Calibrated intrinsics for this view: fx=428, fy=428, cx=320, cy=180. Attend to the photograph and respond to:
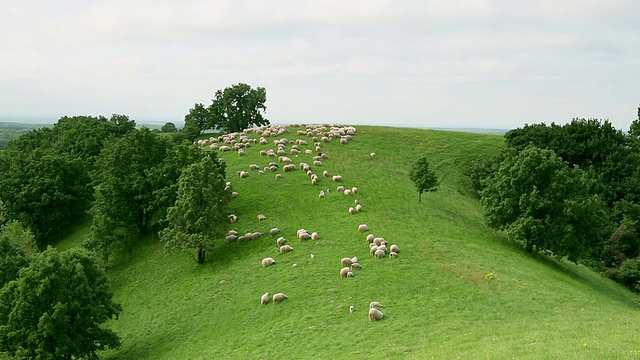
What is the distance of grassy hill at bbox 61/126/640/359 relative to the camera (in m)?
24.0

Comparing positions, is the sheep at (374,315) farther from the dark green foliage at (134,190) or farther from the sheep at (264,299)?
the dark green foliage at (134,190)

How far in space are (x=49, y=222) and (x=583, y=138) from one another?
84.6 metres

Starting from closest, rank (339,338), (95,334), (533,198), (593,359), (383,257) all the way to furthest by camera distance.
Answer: (593,359) < (339,338) < (95,334) < (383,257) < (533,198)

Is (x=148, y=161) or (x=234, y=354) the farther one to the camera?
(x=148, y=161)

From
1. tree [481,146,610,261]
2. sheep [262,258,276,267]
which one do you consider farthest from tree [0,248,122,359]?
tree [481,146,610,261]

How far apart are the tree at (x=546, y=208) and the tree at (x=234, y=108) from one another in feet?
229

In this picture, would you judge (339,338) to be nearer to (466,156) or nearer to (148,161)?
(148,161)

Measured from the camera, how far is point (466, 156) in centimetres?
8269

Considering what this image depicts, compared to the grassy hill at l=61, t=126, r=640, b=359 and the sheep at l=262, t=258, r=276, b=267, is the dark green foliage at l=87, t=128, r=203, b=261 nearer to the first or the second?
the grassy hill at l=61, t=126, r=640, b=359

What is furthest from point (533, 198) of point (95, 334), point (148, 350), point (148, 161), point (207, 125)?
point (207, 125)

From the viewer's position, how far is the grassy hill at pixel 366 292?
2402 cm

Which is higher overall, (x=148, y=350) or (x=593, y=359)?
(x=593, y=359)

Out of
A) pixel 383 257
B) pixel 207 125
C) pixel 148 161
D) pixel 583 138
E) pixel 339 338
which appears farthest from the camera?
pixel 207 125

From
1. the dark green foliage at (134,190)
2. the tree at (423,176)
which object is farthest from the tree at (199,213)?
the tree at (423,176)
